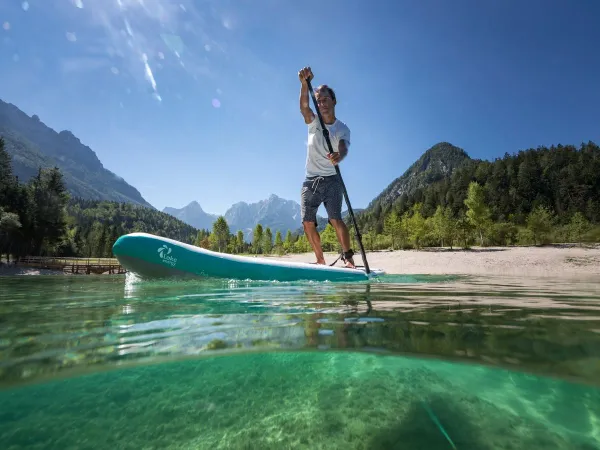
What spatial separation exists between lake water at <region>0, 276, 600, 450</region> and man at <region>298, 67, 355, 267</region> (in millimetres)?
4685

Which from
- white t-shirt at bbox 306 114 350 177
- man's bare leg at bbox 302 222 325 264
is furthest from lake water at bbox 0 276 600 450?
white t-shirt at bbox 306 114 350 177

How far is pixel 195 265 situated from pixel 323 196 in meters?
2.84

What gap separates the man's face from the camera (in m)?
6.41

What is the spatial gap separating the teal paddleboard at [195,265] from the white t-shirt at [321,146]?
217 cm

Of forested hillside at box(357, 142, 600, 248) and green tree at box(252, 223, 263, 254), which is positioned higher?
forested hillside at box(357, 142, 600, 248)

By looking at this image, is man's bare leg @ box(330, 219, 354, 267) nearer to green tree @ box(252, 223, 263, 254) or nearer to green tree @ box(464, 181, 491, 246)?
green tree @ box(464, 181, 491, 246)

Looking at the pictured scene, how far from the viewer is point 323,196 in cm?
644

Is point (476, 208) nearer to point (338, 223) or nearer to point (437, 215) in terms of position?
point (437, 215)

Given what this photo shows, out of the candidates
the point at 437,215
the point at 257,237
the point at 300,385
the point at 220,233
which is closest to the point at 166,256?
the point at 300,385

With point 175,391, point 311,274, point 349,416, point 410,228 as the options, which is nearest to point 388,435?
point 349,416

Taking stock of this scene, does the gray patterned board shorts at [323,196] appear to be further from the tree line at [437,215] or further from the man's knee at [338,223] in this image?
the tree line at [437,215]

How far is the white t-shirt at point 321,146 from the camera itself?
6.37 metres

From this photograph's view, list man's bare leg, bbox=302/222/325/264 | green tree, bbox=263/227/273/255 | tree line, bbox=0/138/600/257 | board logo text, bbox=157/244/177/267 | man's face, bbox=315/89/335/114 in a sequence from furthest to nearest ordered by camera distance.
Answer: green tree, bbox=263/227/273/255 < tree line, bbox=0/138/600/257 < man's face, bbox=315/89/335/114 < man's bare leg, bbox=302/222/325/264 < board logo text, bbox=157/244/177/267

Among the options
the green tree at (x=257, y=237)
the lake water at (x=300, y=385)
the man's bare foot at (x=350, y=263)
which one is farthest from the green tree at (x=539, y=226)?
the green tree at (x=257, y=237)
